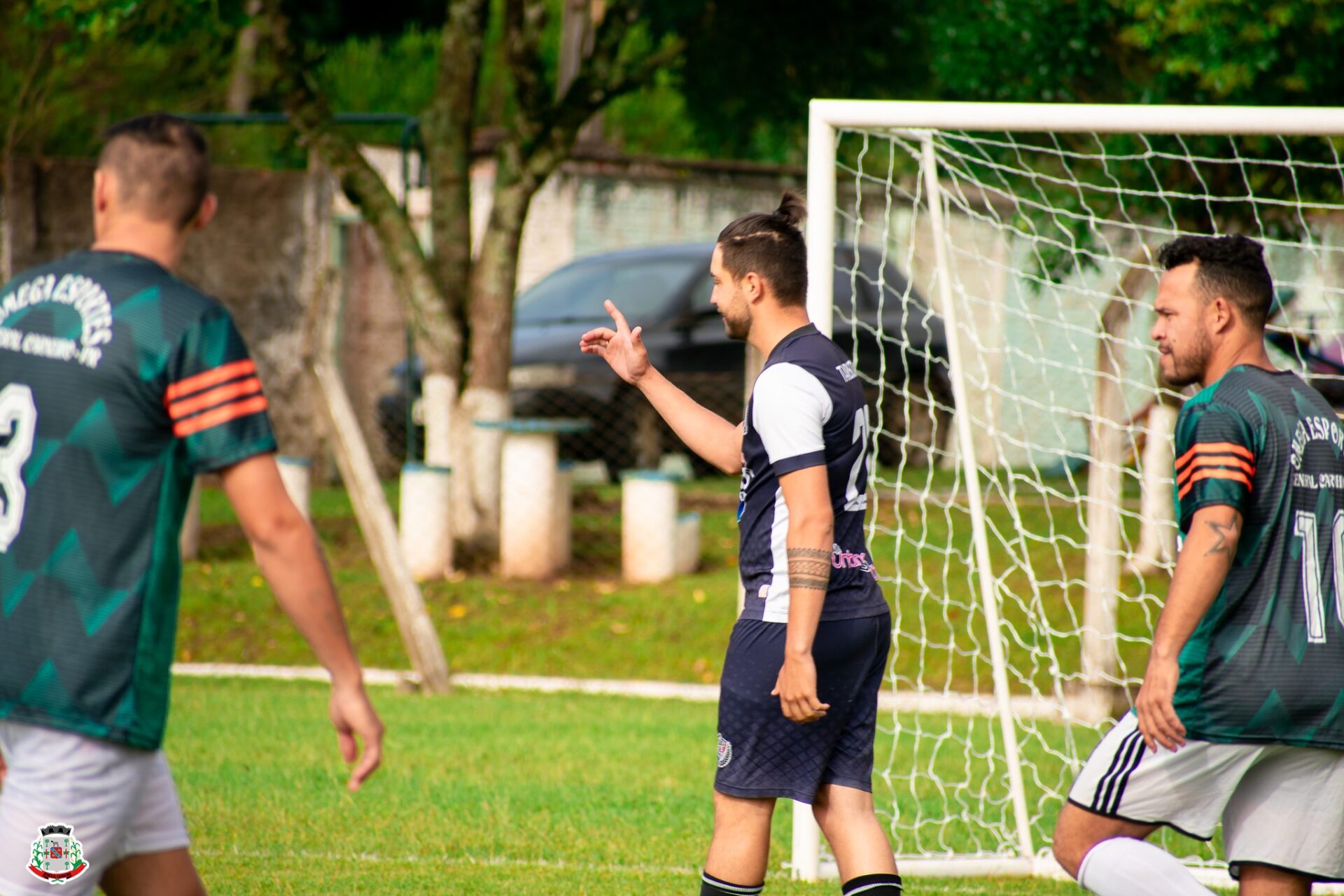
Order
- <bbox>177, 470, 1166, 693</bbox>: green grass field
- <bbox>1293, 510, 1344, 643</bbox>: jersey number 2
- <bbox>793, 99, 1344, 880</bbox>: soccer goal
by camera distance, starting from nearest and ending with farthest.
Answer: <bbox>1293, 510, 1344, 643</bbox>: jersey number 2 → <bbox>793, 99, 1344, 880</bbox>: soccer goal → <bbox>177, 470, 1166, 693</bbox>: green grass field

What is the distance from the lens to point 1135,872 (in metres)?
3.41

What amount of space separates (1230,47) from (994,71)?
1.66 metres

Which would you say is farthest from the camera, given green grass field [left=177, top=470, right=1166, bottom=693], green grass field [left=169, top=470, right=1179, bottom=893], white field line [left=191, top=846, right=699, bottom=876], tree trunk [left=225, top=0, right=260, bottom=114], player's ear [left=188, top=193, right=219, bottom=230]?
tree trunk [left=225, top=0, right=260, bottom=114]

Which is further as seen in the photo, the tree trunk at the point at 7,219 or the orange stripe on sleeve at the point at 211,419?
the tree trunk at the point at 7,219

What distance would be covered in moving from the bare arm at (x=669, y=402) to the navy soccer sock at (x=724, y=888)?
115 cm

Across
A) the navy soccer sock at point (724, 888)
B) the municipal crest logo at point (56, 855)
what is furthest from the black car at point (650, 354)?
the municipal crest logo at point (56, 855)

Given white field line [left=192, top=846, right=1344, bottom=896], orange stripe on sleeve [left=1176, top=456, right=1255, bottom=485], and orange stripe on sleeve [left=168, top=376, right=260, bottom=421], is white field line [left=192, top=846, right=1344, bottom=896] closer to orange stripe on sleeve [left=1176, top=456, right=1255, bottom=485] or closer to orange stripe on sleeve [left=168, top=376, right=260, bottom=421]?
orange stripe on sleeve [left=1176, top=456, right=1255, bottom=485]

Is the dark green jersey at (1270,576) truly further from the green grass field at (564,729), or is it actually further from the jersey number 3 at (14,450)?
the jersey number 3 at (14,450)

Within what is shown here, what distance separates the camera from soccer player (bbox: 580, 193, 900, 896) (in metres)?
3.42

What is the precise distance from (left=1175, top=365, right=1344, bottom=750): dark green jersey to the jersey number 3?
8.32 feet

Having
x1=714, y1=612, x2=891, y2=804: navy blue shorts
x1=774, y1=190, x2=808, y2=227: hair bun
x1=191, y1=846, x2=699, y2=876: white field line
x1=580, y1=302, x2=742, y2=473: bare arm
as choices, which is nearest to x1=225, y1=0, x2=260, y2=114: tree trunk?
x1=191, y1=846, x2=699, y2=876: white field line

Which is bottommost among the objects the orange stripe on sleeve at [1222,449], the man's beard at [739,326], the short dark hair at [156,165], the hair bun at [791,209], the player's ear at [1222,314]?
the orange stripe on sleeve at [1222,449]

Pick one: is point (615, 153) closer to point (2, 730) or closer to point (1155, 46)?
point (1155, 46)

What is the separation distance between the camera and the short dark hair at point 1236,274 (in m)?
3.46
